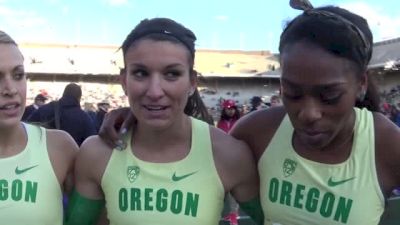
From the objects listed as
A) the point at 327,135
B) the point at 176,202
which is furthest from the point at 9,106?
the point at 327,135

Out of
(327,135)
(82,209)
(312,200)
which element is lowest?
(82,209)

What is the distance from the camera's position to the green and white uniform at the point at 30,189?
2295mm

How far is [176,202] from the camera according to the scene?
233cm

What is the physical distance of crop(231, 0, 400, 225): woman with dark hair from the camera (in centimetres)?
205

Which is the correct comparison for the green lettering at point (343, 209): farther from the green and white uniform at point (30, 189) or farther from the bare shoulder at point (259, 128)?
the green and white uniform at point (30, 189)

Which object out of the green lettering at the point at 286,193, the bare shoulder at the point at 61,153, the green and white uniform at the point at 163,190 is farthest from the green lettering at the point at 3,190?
the green lettering at the point at 286,193

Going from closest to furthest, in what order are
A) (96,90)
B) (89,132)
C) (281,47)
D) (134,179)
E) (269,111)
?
(281,47), (134,179), (269,111), (89,132), (96,90)

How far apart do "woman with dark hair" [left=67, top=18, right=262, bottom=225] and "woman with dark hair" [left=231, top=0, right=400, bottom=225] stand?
0.19 m

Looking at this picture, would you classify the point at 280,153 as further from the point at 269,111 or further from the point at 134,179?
the point at 134,179

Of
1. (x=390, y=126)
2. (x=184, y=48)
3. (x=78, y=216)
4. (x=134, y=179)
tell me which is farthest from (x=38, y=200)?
(x=390, y=126)

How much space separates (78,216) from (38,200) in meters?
0.24

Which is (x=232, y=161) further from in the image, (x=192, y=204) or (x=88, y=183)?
(x=88, y=183)

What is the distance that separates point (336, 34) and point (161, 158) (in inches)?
36.4

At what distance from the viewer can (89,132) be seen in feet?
21.2
